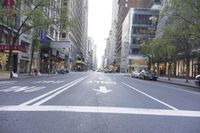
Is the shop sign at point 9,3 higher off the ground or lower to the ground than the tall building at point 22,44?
higher

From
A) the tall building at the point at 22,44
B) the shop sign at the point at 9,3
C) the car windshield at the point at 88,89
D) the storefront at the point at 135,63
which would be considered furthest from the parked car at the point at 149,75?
the storefront at the point at 135,63

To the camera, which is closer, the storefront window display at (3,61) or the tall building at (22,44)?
the tall building at (22,44)

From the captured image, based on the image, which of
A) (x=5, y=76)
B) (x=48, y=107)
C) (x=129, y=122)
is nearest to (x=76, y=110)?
(x=48, y=107)

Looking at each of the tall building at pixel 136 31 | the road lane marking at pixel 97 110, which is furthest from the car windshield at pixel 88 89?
the tall building at pixel 136 31

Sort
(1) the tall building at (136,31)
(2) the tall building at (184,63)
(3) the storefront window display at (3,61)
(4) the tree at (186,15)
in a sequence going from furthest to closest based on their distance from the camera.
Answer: (1) the tall building at (136,31)
(2) the tall building at (184,63)
(3) the storefront window display at (3,61)
(4) the tree at (186,15)

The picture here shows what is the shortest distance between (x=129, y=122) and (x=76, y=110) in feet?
8.04

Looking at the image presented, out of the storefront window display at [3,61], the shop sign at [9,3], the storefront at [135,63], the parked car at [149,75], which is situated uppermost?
the shop sign at [9,3]

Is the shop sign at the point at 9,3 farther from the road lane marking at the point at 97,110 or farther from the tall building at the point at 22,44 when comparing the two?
the road lane marking at the point at 97,110

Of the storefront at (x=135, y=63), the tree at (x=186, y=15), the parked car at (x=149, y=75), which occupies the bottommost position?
the parked car at (x=149, y=75)

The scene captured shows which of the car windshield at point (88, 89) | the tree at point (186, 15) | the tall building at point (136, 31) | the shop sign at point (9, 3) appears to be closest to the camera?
the car windshield at point (88, 89)

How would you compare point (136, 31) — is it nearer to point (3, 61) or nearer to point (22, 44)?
point (22, 44)

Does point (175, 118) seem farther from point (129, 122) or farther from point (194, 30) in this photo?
point (194, 30)

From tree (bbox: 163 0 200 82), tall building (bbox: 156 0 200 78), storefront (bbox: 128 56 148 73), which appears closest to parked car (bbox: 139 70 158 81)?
tall building (bbox: 156 0 200 78)

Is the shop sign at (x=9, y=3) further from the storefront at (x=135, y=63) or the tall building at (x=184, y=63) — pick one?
the storefront at (x=135, y=63)
